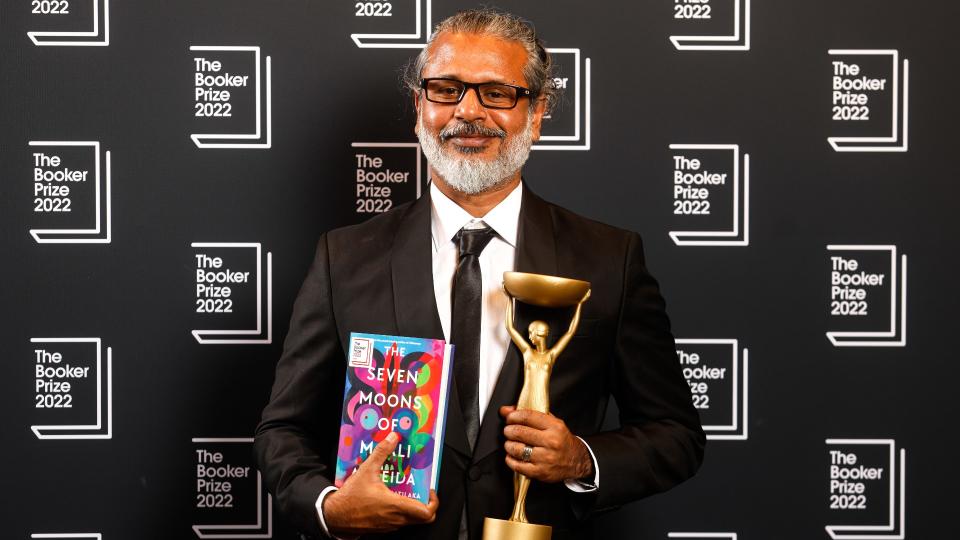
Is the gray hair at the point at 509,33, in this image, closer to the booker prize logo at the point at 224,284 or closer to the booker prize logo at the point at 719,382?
the booker prize logo at the point at 224,284

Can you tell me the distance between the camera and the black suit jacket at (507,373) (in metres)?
1.50

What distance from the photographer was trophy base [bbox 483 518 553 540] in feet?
4.51

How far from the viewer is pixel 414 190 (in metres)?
2.10

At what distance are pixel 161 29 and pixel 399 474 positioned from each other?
1251mm

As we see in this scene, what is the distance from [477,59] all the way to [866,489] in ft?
4.55

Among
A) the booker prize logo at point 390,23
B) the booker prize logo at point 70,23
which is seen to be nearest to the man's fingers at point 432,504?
the booker prize logo at point 390,23

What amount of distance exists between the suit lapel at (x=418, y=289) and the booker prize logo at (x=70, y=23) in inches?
37.9

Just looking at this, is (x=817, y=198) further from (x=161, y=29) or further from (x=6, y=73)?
(x=6, y=73)

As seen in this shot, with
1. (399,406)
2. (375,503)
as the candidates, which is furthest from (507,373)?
(375,503)

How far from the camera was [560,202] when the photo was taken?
212cm

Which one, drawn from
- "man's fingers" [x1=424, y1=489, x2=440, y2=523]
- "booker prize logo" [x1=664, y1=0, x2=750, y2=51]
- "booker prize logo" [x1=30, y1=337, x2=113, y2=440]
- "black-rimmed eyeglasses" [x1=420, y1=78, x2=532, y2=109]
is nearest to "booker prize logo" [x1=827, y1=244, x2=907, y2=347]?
"booker prize logo" [x1=664, y1=0, x2=750, y2=51]

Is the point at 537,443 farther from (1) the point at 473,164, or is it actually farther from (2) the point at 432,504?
(1) the point at 473,164

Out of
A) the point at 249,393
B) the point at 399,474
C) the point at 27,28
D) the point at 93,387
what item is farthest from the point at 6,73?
the point at 399,474

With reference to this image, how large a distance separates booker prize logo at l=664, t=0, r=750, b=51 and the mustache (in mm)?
726
